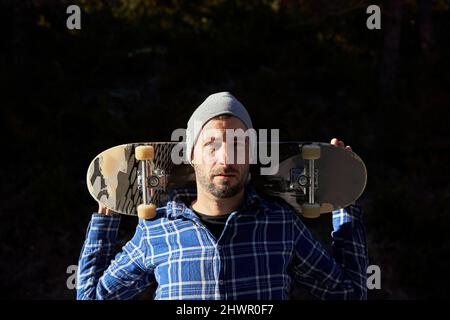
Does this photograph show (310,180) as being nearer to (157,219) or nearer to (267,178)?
(267,178)

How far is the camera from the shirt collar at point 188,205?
2506mm

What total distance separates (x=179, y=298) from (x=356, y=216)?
0.93 m

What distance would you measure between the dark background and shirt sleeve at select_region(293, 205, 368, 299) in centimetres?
326

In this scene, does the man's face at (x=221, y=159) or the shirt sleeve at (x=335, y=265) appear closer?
the man's face at (x=221, y=159)

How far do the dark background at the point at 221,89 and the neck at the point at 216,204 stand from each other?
141 inches

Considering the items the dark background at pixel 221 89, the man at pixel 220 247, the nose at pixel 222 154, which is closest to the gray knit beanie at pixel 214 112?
the man at pixel 220 247

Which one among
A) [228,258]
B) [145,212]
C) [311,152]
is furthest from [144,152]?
[311,152]

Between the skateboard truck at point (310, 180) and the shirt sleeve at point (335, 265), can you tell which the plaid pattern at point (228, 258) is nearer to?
the shirt sleeve at point (335, 265)

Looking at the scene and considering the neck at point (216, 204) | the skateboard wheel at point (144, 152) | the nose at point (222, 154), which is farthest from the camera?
the skateboard wheel at point (144, 152)

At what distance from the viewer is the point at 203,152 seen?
2469mm

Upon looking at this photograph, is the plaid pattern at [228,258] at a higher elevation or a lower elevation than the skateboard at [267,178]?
lower

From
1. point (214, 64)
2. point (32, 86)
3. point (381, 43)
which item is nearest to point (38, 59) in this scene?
point (32, 86)
